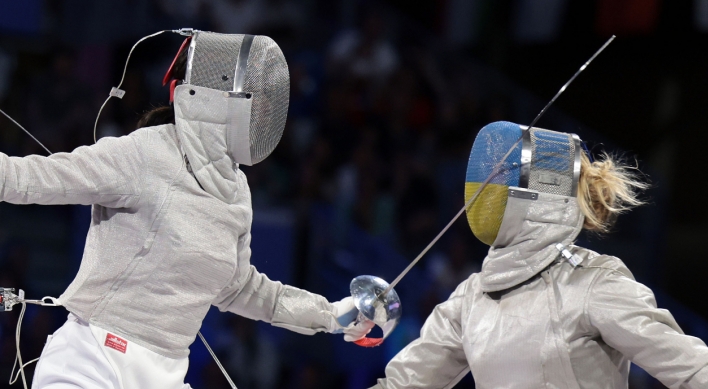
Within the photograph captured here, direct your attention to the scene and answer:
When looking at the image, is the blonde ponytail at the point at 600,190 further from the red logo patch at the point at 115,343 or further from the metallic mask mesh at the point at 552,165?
the red logo patch at the point at 115,343

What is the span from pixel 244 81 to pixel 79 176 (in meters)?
0.39

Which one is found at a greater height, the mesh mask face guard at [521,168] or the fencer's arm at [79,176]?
the mesh mask face guard at [521,168]

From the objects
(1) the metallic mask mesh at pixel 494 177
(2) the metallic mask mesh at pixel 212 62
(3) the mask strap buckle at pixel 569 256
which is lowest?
(3) the mask strap buckle at pixel 569 256

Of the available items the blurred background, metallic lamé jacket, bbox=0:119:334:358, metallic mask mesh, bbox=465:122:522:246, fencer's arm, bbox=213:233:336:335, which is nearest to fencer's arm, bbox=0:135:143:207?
metallic lamé jacket, bbox=0:119:334:358

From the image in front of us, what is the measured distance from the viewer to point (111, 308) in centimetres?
148

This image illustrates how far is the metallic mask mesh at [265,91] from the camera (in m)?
1.64

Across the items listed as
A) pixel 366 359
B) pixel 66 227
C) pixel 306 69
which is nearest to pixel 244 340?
pixel 366 359

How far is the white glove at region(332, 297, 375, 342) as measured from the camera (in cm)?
186

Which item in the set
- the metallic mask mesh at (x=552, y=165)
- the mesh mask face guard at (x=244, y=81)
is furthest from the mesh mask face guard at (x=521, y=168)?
the mesh mask face guard at (x=244, y=81)

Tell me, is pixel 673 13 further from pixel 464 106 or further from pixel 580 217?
pixel 580 217

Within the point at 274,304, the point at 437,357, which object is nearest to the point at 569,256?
the point at 437,357

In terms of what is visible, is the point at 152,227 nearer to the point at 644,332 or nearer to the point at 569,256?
the point at 569,256

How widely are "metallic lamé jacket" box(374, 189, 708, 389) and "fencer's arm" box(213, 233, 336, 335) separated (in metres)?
0.34

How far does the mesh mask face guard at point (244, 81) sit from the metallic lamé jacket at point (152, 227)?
0.17 feet
